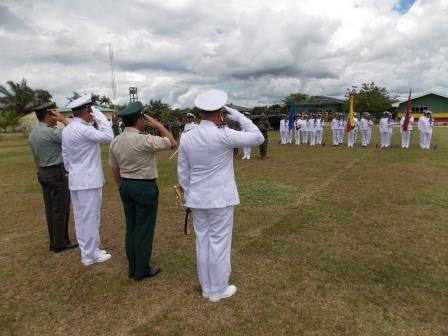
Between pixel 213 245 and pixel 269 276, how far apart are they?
3.26ft

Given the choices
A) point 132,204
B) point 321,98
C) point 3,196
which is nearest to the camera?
point 132,204

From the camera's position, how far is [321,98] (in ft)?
232

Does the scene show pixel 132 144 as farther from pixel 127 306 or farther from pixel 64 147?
pixel 127 306

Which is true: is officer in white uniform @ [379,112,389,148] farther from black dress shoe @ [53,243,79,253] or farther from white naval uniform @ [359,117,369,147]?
black dress shoe @ [53,243,79,253]

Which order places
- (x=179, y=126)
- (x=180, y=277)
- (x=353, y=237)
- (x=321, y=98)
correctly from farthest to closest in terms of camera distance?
(x=321, y=98) < (x=179, y=126) < (x=353, y=237) < (x=180, y=277)

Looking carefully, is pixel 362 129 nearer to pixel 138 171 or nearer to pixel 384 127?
pixel 384 127

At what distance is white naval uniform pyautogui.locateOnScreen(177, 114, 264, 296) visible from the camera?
3102mm

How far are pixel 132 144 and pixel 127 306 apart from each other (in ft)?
5.41

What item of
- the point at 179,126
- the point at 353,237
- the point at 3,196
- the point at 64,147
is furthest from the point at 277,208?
the point at 179,126

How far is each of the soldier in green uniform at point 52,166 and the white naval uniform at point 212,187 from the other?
214 cm

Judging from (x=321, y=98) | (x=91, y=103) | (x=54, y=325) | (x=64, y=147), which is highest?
(x=321, y=98)

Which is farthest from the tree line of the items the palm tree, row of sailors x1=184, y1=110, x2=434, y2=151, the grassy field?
the grassy field

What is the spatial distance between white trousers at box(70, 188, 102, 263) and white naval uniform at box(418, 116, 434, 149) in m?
16.3

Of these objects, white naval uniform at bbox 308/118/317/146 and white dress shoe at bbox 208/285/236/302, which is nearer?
white dress shoe at bbox 208/285/236/302
